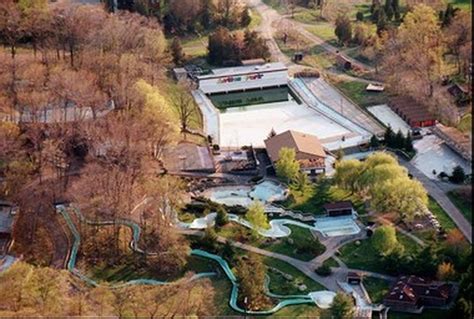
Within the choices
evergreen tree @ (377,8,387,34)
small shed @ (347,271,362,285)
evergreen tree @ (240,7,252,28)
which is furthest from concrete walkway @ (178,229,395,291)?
evergreen tree @ (240,7,252,28)

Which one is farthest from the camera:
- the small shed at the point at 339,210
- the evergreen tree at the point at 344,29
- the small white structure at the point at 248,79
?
the evergreen tree at the point at 344,29

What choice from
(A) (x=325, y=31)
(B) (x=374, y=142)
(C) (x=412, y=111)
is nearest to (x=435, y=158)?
(B) (x=374, y=142)

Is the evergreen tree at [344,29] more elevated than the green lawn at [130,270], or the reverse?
the evergreen tree at [344,29]

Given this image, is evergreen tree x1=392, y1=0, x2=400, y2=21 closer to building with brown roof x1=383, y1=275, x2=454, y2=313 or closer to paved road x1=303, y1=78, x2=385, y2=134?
paved road x1=303, y1=78, x2=385, y2=134

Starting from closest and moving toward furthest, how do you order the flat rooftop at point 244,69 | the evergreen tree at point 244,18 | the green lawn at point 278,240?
the green lawn at point 278,240
the flat rooftop at point 244,69
the evergreen tree at point 244,18

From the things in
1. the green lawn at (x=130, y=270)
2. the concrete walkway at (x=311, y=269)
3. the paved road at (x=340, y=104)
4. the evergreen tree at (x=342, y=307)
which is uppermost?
the paved road at (x=340, y=104)

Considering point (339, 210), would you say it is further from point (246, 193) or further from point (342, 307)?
point (342, 307)

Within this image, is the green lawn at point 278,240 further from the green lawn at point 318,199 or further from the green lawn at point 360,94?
the green lawn at point 360,94

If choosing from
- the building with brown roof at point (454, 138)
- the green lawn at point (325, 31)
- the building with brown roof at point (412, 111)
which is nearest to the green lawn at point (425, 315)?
the building with brown roof at point (454, 138)
